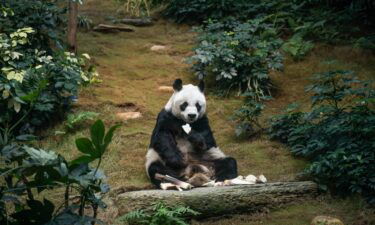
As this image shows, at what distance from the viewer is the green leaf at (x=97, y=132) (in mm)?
3389

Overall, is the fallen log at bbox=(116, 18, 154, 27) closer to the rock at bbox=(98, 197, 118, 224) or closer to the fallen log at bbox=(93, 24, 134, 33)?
the fallen log at bbox=(93, 24, 134, 33)

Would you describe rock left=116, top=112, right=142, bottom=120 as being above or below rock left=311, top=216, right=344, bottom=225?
above

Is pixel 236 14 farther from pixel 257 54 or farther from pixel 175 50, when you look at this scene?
pixel 257 54

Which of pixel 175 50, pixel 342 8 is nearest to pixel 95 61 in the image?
pixel 175 50

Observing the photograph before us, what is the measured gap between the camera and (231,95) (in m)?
8.36

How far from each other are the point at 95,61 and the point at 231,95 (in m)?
2.47

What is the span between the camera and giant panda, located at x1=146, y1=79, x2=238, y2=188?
5.76 metres

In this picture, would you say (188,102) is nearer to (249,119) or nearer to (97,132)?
(249,119)

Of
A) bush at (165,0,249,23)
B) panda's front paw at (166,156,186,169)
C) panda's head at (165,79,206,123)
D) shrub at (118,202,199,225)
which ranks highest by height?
bush at (165,0,249,23)

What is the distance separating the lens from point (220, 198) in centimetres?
533

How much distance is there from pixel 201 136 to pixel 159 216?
4.34 feet

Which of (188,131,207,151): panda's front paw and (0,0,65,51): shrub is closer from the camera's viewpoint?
(188,131,207,151): panda's front paw

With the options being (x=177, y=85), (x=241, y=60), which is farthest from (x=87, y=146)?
(x=241, y=60)

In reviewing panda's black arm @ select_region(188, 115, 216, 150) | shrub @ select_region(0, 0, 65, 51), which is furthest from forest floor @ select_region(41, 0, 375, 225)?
shrub @ select_region(0, 0, 65, 51)
